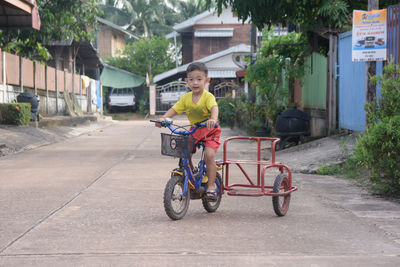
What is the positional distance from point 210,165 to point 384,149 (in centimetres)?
239

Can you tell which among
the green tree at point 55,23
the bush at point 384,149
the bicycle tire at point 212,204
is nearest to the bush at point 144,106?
the green tree at point 55,23

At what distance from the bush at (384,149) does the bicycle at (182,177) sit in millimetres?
2023

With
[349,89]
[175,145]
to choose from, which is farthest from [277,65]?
[175,145]

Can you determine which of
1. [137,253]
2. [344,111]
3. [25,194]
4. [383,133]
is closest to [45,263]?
[137,253]

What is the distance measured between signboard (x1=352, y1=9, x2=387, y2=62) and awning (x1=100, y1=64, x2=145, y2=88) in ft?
132

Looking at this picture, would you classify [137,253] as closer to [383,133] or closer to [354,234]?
[354,234]

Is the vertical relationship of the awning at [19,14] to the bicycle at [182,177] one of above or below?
above

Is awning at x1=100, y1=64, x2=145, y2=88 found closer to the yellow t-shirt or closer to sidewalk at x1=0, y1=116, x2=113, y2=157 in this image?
sidewalk at x1=0, y1=116, x2=113, y2=157

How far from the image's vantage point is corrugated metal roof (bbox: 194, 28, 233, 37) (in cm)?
4738

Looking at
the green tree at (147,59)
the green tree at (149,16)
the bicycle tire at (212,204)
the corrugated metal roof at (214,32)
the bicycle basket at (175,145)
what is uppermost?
the green tree at (149,16)

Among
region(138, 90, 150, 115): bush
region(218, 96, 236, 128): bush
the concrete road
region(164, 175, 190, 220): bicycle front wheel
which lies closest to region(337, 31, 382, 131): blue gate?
the concrete road

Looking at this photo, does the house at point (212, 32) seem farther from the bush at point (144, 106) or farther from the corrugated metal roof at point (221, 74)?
the bush at point (144, 106)

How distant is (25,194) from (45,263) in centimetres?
368

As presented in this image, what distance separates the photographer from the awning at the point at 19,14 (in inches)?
630
